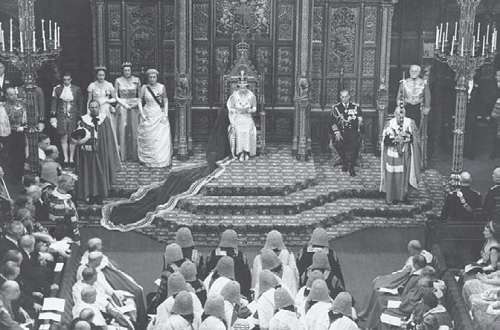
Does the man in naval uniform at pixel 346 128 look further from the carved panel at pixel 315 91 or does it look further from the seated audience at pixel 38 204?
the seated audience at pixel 38 204

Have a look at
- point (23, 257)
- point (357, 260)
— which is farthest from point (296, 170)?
point (23, 257)

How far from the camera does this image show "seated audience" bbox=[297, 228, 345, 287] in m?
14.0

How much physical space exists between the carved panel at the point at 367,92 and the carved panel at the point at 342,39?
0.37 metres

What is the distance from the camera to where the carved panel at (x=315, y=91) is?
21102 mm

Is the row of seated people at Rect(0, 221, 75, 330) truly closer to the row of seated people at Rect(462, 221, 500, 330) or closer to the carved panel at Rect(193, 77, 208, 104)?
the row of seated people at Rect(462, 221, 500, 330)

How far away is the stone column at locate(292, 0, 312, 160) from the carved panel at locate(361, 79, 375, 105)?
Result: 166cm

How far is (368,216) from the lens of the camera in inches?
730

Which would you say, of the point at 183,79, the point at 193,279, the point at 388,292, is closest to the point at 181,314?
the point at 193,279

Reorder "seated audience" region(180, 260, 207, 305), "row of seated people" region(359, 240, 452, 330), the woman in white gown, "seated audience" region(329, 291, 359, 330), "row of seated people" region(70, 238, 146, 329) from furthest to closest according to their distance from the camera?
1. the woman in white gown
2. "seated audience" region(180, 260, 207, 305)
3. "row of seated people" region(359, 240, 452, 330)
4. "row of seated people" region(70, 238, 146, 329)
5. "seated audience" region(329, 291, 359, 330)

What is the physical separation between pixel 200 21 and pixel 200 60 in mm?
791

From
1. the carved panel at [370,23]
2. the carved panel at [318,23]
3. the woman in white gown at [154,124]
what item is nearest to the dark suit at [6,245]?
the woman in white gown at [154,124]

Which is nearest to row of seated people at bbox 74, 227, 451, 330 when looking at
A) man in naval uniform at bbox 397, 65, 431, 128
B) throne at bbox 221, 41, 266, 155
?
throne at bbox 221, 41, 266, 155

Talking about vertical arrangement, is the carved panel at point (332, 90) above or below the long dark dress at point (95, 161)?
above

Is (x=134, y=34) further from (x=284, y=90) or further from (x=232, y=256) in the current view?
(x=232, y=256)
